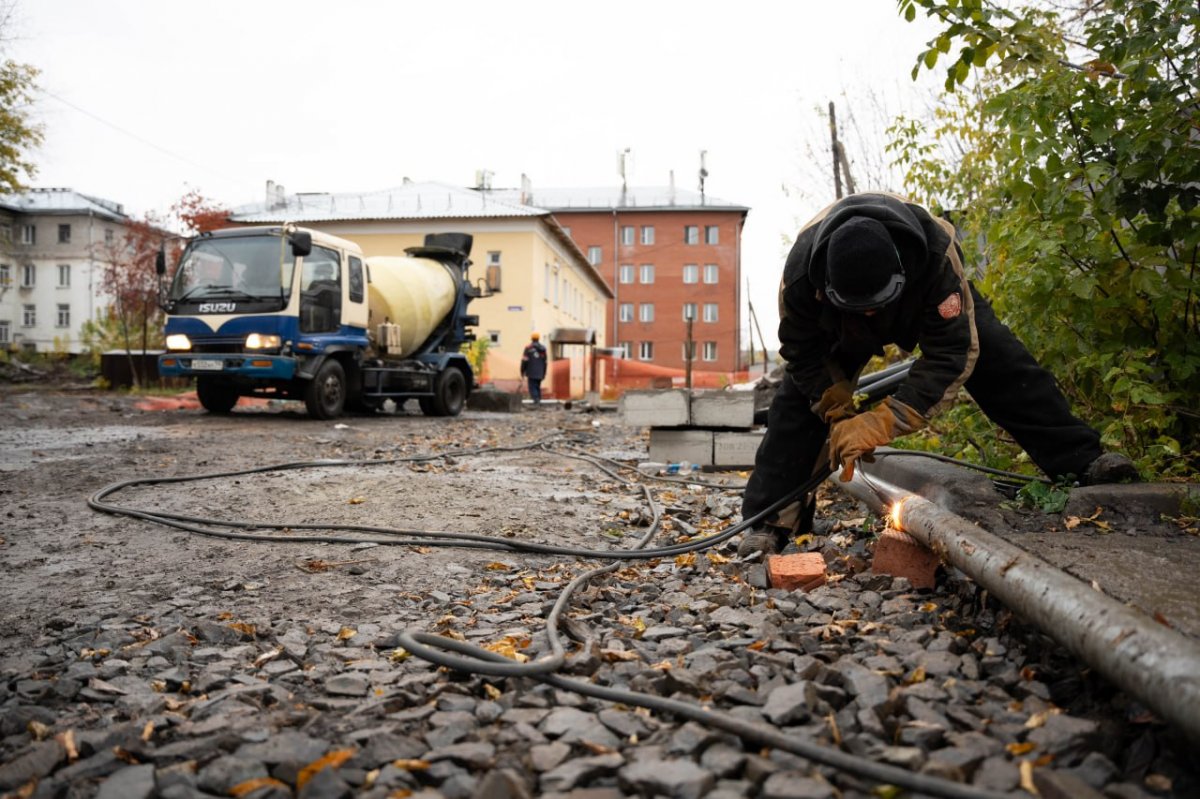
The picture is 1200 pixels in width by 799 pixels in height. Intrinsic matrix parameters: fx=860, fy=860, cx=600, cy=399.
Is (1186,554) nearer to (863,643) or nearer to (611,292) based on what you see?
(863,643)

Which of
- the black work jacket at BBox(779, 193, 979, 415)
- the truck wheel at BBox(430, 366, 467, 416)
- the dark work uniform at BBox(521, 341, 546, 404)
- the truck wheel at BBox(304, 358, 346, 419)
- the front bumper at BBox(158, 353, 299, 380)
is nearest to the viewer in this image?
the black work jacket at BBox(779, 193, 979, 415)

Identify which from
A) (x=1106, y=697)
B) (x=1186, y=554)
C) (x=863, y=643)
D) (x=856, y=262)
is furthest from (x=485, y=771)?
(x=1186, y=554)

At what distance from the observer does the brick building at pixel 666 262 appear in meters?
54.2

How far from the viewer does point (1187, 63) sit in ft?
11.8

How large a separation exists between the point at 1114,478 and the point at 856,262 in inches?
61.1

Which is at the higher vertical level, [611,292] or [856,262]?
[611,292]

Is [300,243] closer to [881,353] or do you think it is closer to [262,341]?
[262,341]

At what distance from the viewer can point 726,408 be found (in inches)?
285

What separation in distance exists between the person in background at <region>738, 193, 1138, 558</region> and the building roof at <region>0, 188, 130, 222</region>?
57829 millimetres

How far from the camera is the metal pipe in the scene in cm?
153

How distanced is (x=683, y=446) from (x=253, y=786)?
5.83 meters

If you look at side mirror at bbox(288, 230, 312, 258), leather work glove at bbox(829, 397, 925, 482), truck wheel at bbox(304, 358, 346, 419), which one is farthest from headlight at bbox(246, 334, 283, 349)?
leather work glove at bbox(829, 397, 925, 482)

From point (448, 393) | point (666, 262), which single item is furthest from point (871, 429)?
point (666, 262)

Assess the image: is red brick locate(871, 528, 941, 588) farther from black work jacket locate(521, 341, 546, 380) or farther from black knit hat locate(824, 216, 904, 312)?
black work jacket locate(521, 341, 546, 380)
